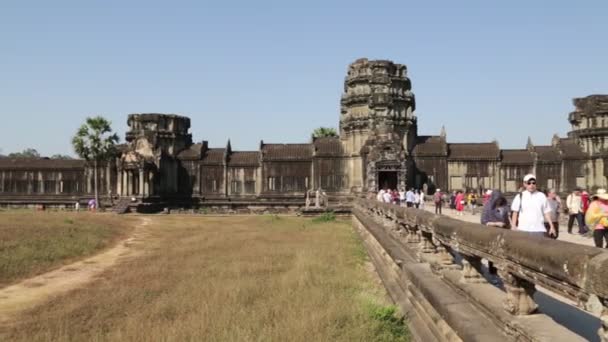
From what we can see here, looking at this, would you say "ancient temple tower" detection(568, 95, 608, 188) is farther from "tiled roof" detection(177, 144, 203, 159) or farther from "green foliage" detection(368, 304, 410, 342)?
"green foliage" detection(368, 304, 410, 342)

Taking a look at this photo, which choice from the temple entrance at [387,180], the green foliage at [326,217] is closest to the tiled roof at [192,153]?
the green foliage at [326,217]

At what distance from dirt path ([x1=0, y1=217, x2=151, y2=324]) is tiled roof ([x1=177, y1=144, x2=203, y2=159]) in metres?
35.8

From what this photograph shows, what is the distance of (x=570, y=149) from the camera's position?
51906 millimetres

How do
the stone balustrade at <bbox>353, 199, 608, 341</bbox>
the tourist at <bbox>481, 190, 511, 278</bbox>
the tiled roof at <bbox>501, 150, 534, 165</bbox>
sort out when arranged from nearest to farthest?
the stone balustrade at <bbox>353, 199, 608, 341</bbox>, the tourist at <bbox>481, 190, 511, 278</bbox>, the tiled roof at <bbox>501, 150, 534, 165</bbox>

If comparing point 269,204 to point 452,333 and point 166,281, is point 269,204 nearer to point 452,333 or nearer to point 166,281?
point 166,281

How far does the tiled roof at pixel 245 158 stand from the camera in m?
56.9

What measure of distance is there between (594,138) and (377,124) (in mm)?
20065

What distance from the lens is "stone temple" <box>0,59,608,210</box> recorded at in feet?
167

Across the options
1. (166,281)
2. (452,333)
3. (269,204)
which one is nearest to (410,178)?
(269,204)

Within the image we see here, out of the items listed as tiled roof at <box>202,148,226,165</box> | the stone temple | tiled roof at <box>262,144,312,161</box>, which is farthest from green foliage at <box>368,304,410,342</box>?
tiled roof at <box>202,148,226,165</box>

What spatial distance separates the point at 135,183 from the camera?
56344mm

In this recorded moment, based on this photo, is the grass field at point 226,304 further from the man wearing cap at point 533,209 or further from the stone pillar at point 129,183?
the stone pillar at point 129,183

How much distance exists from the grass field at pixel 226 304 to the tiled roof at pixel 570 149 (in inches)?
1540

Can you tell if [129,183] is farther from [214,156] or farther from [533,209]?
[533,209]
